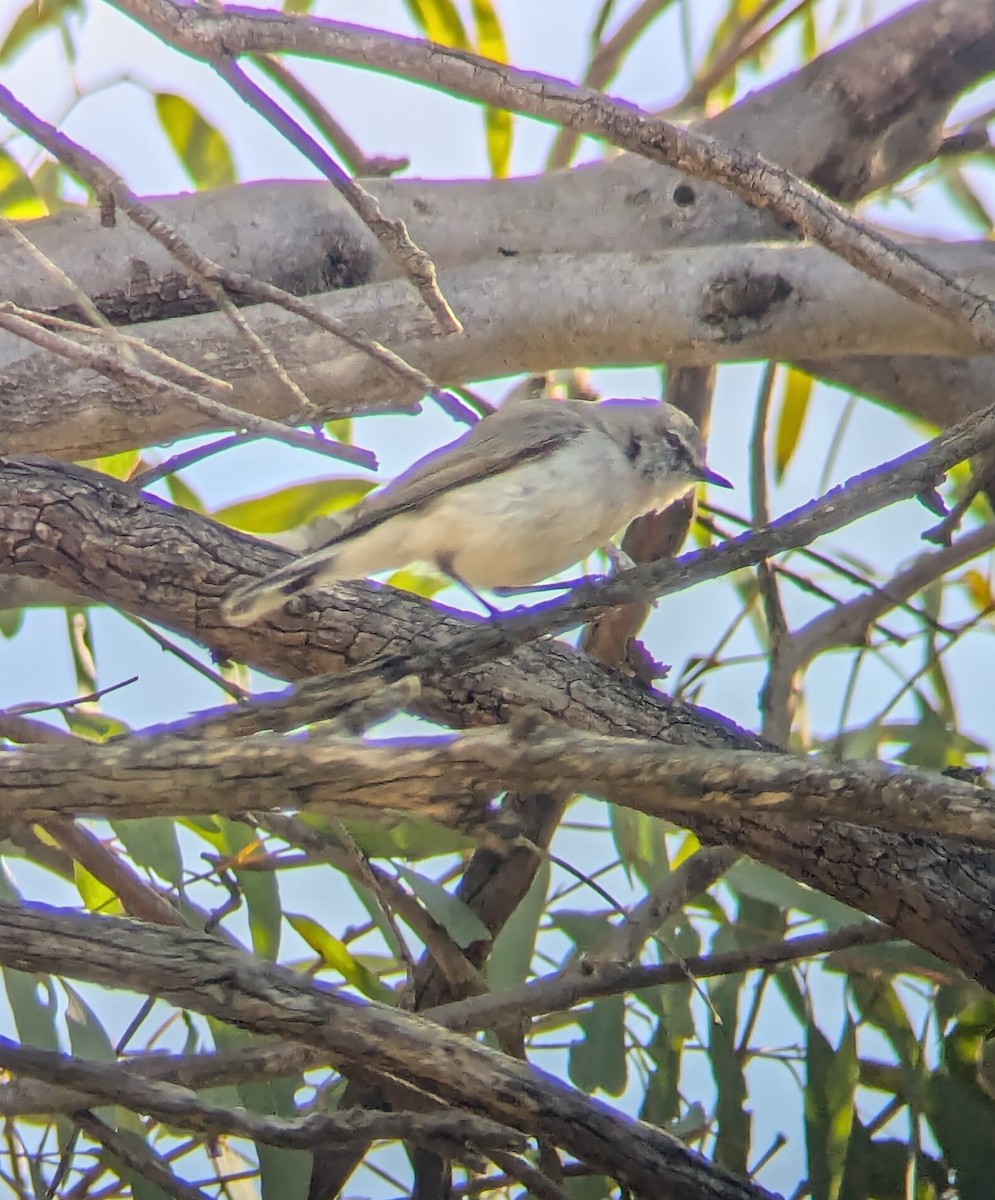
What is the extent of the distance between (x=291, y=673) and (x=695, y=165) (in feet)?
3.22

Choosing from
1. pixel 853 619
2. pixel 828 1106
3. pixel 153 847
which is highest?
pixel 853 619

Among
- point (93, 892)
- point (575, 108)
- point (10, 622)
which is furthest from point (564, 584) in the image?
point (575, 108)

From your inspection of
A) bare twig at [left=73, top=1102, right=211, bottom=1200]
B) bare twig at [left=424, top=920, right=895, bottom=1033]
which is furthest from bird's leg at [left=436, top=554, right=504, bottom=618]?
bare twig at [left=73, top=1102, right=211, bottom=1200]

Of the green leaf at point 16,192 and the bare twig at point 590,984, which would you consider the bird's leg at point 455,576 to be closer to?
the bare twig at point 590,984

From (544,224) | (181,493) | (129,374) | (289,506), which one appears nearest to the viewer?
(129,374)

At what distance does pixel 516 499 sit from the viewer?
2385 mm

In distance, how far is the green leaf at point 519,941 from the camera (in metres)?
2.25

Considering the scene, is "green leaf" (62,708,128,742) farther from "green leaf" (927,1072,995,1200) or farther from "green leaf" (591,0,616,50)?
"green leaf" (591,0,616,50)

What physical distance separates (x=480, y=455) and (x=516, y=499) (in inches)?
4.5

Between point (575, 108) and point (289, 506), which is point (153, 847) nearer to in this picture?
point (289, 506)

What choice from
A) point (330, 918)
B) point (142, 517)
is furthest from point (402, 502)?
point (330, 918)

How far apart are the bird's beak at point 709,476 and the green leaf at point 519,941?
2.48 ft

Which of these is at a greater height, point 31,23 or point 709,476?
point 31,23

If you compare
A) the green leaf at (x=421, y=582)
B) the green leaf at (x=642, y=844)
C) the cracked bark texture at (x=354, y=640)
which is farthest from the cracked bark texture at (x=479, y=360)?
the green leaf at (x=421, y=582)
